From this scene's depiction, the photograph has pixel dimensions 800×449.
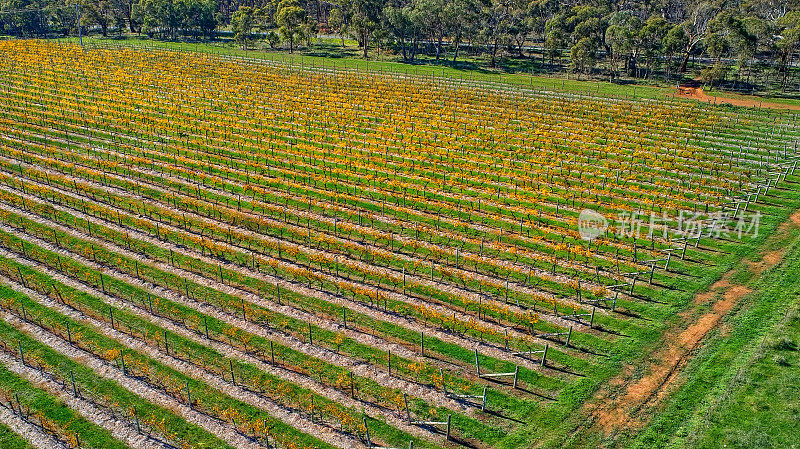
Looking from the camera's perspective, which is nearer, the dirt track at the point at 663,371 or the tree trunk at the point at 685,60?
the dirt track at the point at 663,371

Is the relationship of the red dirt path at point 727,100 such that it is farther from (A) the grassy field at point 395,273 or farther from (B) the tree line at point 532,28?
(A) the grassy field at point 395,273

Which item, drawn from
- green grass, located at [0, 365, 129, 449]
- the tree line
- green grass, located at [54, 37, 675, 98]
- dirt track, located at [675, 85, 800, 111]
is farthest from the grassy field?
the tree line

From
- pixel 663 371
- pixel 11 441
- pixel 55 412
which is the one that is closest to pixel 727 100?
pixel 663 371

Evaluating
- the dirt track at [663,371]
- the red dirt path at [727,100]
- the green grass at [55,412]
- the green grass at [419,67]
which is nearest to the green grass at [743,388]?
the dirt track at [663,371]

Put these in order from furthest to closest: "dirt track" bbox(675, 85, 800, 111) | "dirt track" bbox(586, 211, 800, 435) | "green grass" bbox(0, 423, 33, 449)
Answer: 1. "dirt track" bbox(675, 85, 800, 111)
2. "dirt track" bbox(586, 211, 800, 435)
3. "green grass" bbox(0, 423, 33, 449)

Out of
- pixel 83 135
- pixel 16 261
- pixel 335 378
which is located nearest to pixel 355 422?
pixel 335 378

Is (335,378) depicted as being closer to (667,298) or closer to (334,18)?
(667,298)

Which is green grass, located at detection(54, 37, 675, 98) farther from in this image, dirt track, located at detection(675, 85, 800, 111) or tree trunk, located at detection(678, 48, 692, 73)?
tree trunk, located at detection(678, 48, 692, 73)
